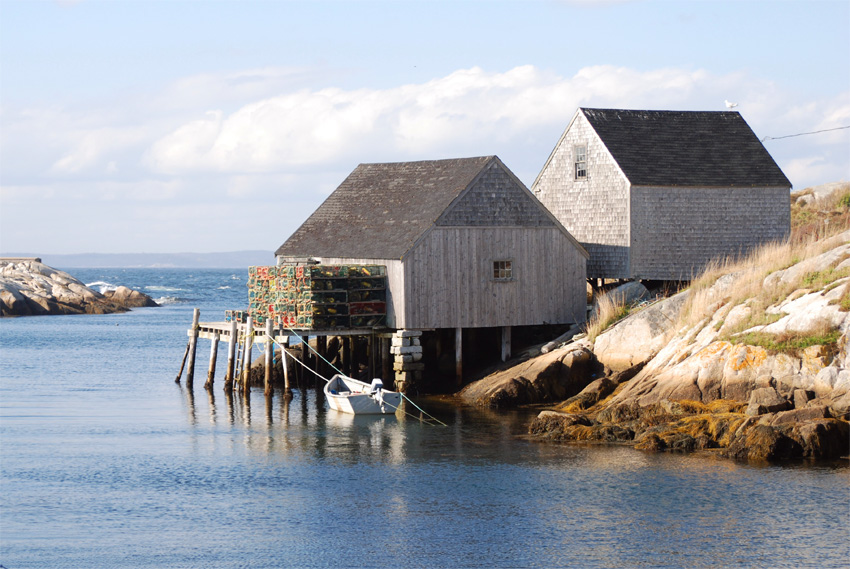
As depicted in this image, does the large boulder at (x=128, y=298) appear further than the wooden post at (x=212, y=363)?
Yes

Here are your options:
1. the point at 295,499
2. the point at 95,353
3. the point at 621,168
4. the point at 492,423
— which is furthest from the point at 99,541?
the point at 95,353

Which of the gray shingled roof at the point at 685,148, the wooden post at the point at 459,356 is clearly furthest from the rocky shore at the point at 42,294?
the gray shingled roof at the point at 685,148

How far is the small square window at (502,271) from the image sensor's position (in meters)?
34.9

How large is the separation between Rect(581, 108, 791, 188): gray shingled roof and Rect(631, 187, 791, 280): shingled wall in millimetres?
400

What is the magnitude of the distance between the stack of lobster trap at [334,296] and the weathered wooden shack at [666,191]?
830 cm

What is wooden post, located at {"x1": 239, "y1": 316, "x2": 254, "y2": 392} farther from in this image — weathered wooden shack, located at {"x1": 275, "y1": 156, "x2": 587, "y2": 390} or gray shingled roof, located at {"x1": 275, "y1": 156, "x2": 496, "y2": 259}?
gray shingled roof, located at {"x1": 275, "y1": 156, "x2": 496, "y2": 259}

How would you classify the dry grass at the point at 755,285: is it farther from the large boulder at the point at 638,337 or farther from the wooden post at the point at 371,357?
the wooden post at the point at 371,357

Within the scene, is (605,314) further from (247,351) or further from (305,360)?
(247,351)

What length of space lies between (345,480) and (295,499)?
1.72m

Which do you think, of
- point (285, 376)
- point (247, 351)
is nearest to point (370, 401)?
point (285, 376)

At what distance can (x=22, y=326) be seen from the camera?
233ft

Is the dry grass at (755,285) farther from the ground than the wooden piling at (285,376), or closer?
farther from the ground

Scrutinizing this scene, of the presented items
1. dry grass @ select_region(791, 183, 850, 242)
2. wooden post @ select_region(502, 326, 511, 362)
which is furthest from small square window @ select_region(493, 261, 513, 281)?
dry grass @ select_region(791, 183, 850, 242)

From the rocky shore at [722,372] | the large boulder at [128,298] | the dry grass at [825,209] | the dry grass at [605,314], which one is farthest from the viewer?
the large boulder at [128,298]
